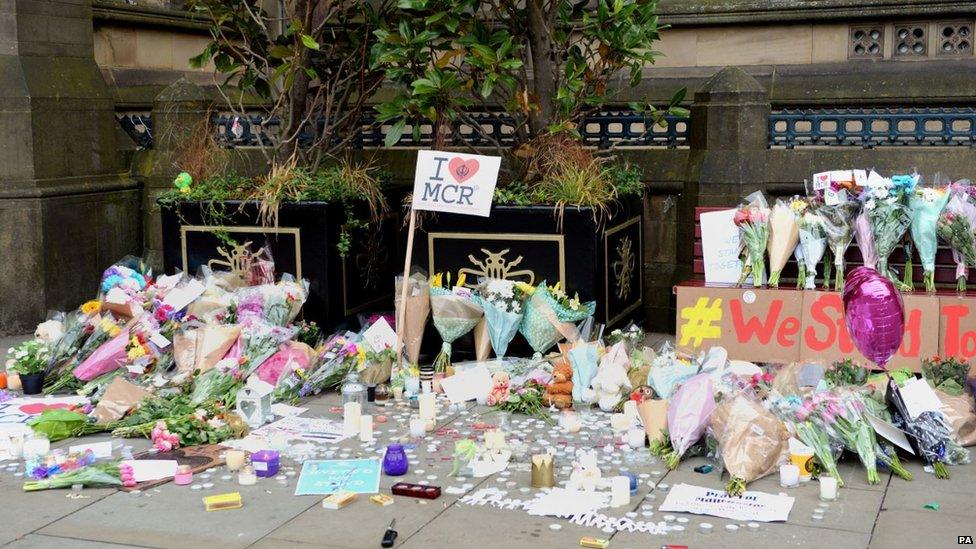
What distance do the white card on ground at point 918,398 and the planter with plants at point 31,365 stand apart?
5.83 metres

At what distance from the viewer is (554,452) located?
22.3ft

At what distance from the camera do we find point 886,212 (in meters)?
7.90

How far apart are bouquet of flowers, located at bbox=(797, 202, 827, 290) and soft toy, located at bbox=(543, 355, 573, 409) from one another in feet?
5.89

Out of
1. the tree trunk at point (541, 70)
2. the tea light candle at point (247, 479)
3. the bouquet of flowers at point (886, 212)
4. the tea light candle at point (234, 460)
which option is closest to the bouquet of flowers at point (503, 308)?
the tree trunk at point (541, 70)

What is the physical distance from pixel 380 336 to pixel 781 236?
306cm

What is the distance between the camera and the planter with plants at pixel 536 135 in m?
8.97

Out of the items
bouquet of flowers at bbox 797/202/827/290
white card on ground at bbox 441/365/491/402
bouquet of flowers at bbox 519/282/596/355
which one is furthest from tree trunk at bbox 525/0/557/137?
white card on ground at bbox 441/365/491/402

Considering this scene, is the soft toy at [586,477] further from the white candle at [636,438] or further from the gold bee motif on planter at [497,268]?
the gold bee motif on planter at [497,268]

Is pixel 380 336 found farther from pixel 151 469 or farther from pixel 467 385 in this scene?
pixel 151 469

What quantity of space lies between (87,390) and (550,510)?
4030 mm

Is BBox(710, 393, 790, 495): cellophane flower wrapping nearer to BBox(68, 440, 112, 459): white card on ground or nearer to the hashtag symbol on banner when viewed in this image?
the hashtag symbol on banner

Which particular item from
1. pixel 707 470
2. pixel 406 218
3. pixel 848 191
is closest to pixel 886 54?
pixel 848 191

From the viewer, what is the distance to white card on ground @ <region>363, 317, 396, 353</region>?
8992 millimetres

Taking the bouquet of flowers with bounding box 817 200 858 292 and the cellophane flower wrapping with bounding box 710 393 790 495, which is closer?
the cellophane flower wrapping with bounding box 710 393 790 495
